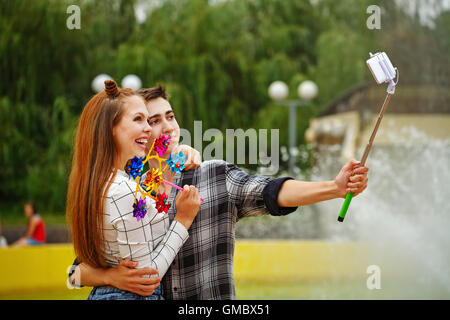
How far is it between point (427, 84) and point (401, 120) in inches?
25.2

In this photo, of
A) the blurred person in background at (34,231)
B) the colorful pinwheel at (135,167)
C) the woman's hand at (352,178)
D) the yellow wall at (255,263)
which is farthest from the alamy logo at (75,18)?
the blurred person in background at (34,231)

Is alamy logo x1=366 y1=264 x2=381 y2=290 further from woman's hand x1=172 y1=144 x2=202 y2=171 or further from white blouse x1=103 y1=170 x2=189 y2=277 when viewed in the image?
white blouse x1=103 y1=170 x2=189 y2=277

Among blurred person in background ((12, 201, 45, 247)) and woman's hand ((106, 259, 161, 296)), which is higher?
blurred person in background ((12, 201, 45, 247))

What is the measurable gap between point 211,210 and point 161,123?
263 mm

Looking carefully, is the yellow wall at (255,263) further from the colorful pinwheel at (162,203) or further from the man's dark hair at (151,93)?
the colorful pinwheel at (162,203)

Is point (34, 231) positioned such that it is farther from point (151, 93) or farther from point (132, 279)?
point (132, 279)

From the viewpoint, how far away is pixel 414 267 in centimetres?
698

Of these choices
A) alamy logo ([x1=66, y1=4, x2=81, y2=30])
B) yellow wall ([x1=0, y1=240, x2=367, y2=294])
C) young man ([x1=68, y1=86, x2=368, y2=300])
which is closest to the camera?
young man ([x1=68, y1=86, x2=368, y2=300])

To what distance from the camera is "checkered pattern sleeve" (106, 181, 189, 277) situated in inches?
58.4

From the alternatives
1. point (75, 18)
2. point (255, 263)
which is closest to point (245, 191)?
point (75, 18)

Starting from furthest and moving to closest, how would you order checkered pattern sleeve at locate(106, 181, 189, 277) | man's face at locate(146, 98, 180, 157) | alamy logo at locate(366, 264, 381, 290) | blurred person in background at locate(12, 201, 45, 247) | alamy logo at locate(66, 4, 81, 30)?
blurred person in background at locate(12, 201, 45, 247), alamy logo at locate(366, 264, 381, 290), alamy logo at locate(66, 4, 81, 30), man's face at locate(146, 98, 180, 157), checkered pattern sleeve at locate(106, 181, 189, 277)

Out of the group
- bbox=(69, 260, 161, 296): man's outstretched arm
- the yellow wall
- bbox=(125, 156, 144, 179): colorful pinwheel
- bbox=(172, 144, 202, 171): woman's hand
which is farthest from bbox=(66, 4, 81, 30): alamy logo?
the yellow wall

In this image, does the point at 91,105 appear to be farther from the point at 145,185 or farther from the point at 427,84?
the point at 427,84

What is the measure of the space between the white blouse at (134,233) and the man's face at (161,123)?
178 millimetres
